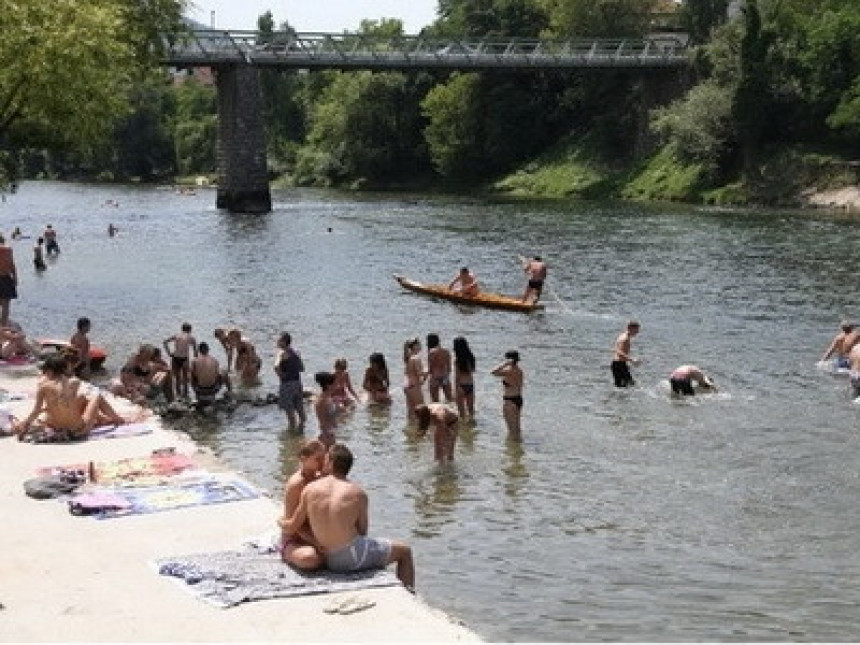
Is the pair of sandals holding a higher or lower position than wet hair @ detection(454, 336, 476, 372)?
lower

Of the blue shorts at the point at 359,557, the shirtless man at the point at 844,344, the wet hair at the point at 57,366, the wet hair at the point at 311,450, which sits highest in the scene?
the wet hair at the point at 311,450

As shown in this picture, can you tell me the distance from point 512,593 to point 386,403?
10.1m

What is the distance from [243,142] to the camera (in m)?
84.5

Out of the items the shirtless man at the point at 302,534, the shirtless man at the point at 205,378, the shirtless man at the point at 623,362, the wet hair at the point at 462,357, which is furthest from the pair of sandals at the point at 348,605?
the shirtless man at the point at 623,362

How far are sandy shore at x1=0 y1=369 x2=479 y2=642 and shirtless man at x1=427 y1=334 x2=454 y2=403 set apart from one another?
27.4ft

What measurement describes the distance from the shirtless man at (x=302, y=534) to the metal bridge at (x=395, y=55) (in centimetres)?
6691

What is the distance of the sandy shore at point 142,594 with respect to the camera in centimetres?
1022

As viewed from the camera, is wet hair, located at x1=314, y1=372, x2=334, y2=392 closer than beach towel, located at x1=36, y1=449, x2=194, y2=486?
No

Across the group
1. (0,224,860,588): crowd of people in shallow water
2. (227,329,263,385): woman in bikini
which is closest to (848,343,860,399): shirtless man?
(0,224,860,588): crowd of people in shallow water

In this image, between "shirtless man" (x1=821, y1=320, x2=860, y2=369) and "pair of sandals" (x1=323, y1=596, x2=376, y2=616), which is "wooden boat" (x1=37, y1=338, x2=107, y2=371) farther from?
"pair of sandals" (x1=323, y1=596, x2=376, y2=616)

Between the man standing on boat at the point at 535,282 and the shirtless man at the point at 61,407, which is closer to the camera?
the shirtless man at the point at 61,407

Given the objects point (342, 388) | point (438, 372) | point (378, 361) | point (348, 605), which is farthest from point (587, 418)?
point (348, 605)

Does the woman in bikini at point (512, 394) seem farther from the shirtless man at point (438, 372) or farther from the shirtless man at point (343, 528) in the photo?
the shirtless man at point (343, 528)

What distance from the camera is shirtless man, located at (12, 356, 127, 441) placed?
17172 mm
